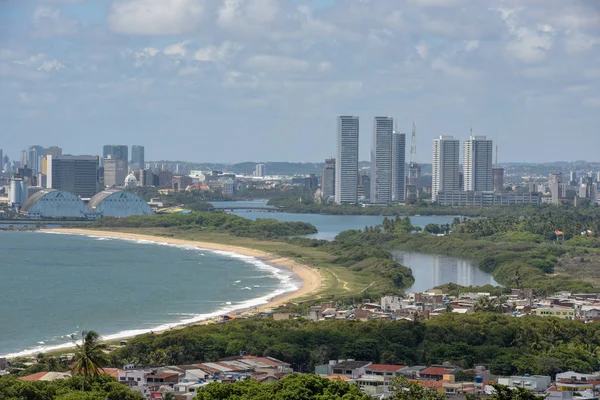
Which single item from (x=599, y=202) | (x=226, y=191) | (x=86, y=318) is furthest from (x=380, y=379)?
(x=226, y=191)

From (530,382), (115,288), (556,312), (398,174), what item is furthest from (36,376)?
(398,174)

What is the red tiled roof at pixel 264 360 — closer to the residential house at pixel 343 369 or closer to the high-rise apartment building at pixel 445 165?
the residential house at pixel 343 369

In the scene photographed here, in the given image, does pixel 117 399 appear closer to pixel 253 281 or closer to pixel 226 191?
pixel 253 281

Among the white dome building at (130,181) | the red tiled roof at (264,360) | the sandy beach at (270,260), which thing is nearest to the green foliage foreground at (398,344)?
the red tiled roof at (264,360)

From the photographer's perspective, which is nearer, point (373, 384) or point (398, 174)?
point (373, 384)

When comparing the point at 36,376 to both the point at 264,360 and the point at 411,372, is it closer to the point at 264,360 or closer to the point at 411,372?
the point at 264,360

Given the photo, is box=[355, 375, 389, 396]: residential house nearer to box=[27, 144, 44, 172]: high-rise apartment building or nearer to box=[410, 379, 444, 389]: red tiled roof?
box=[410, 379, 444, 389]: red tiled roof
